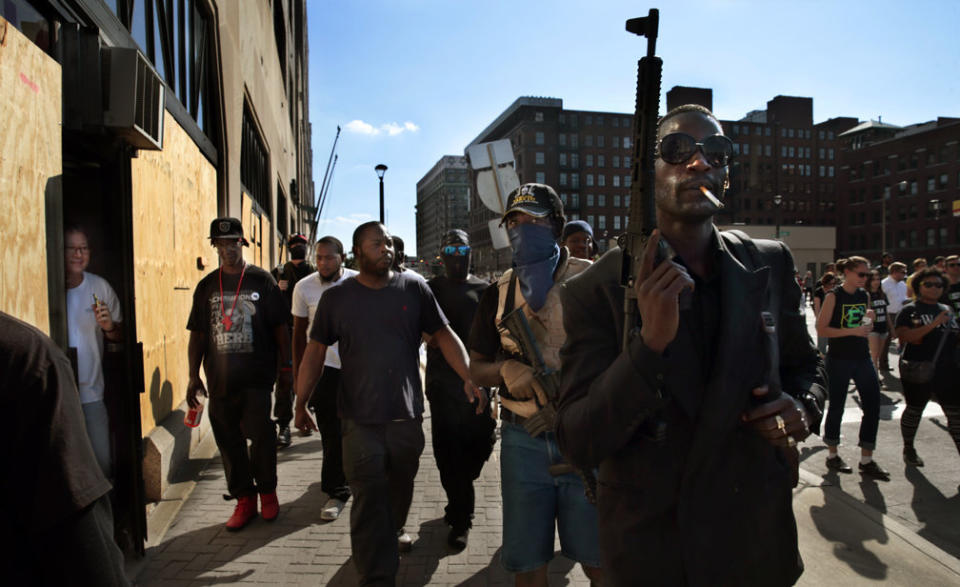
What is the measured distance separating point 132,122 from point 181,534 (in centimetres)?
301

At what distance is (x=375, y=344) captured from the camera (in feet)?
12.1

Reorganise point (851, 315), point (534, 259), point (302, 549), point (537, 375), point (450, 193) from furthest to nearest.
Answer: point (450, 193), point (851, 315), point (302, 549), point (534, 259), point (537, 375)

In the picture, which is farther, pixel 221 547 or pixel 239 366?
pixel 239 366

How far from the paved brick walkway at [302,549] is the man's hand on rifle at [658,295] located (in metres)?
2.90

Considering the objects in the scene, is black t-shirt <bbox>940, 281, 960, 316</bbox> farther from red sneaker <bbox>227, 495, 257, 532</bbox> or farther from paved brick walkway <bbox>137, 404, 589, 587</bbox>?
red sneaker <bbox>227, 495, 257, 532</bbox>

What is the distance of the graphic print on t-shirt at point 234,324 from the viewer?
4777mm

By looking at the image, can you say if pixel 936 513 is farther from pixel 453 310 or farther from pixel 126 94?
pixel 126 94

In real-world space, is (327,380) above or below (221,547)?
above

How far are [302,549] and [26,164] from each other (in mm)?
2995

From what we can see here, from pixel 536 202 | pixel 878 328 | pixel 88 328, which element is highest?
pixel 536 202

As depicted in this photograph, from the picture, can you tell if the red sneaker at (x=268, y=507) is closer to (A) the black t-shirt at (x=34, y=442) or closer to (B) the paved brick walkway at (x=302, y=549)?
(B) the paved brick walkway at (x=302, y=549)

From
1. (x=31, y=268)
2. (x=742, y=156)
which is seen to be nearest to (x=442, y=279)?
(x=31, y=268)

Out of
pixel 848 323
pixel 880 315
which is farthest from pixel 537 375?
pixel 880 315

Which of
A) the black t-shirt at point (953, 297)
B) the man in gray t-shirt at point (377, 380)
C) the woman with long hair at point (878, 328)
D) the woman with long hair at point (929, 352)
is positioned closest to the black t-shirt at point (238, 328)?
the man in gray t-shirt at point (377, 380)
